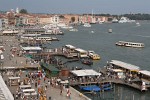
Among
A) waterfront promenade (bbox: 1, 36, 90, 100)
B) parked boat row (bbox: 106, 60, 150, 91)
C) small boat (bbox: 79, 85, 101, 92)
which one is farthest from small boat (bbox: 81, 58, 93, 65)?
small boat (bbox: 79, 85, 101, 92)

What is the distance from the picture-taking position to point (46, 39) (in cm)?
6106

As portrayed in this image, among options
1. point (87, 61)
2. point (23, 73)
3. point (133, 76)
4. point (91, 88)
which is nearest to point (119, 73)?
point (133, 76)

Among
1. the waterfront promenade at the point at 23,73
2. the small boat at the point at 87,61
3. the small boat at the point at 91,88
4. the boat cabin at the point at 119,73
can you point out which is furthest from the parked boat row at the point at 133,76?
the small boat at the point at 87,61

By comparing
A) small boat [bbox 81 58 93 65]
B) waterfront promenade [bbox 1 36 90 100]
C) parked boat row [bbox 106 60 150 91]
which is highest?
waterfront promenade [bbox 1 36 90 100]

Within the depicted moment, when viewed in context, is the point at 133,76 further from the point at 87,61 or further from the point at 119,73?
the point at 87,61

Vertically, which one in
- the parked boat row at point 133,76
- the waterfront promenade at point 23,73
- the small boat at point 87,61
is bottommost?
the small boat at point 87,61

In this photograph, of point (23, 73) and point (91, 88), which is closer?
point (91, 88)

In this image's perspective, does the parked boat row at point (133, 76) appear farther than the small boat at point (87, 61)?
No

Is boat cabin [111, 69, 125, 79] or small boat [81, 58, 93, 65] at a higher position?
boat cabin [111, 69, 125, 79]

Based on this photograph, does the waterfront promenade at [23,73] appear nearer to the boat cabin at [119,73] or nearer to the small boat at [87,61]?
the small boat at [87,61]

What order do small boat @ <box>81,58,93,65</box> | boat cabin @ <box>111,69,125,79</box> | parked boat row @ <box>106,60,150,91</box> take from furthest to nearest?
small boat @ <box>81,58,93,65</box>
boat cabin @ <box>111,69,125,79</box>
parked boat row @ <box>106,60,150,91</box>

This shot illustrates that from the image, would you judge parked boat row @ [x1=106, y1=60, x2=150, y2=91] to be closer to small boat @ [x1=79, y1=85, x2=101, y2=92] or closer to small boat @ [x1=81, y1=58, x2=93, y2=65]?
small boat @ [x1=79, y1=85, x2=101, y2=92]

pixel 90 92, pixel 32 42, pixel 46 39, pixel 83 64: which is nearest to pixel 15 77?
pixel 90 92

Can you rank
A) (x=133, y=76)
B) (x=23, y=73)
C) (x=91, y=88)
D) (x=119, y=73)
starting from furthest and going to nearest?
(x=119, y=73), (x=133, y=76), (x=23, y=73), (x=91, y=88)
